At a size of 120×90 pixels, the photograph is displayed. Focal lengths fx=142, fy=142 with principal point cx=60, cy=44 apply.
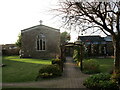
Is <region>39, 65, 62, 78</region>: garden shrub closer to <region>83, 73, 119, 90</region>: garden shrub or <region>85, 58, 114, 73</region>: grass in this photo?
<region>83, 73, 119, 90</region>: garden shrub

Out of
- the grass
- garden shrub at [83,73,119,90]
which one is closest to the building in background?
the grass

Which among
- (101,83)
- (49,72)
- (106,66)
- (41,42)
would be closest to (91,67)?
(106,66)

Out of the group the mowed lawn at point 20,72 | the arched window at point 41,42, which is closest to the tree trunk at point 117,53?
the mowed lawn at point 20,72

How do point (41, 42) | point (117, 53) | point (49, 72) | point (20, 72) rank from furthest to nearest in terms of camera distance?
point (41, 42) → point (20, 72) → point (49, 72) → point (117, 53)

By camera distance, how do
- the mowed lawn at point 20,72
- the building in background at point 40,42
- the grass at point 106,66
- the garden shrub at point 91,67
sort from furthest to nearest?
the building in background at point 40,42
the grass at point 106,66
the garden shrub at point 91,67
the mowed lawn at point 20,72

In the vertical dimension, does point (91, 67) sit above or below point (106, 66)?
above

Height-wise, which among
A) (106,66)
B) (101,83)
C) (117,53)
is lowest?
(106,66)

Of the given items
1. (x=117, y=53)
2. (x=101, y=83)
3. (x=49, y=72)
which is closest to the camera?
(x=101, y=83)

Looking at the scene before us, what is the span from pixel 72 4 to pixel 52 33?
875 inches

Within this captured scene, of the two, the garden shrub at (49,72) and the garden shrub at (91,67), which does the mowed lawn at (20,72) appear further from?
the garden shrub at (91,67)

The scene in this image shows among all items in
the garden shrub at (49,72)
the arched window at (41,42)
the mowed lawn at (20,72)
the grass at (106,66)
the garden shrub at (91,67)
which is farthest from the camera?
the arched window at (41,42)

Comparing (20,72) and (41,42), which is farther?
(41,42)

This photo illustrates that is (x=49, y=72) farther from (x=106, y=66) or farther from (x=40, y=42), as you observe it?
(x=40, y=42)

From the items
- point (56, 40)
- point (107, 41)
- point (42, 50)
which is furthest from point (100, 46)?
point (42, 50)
